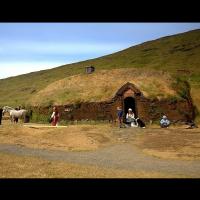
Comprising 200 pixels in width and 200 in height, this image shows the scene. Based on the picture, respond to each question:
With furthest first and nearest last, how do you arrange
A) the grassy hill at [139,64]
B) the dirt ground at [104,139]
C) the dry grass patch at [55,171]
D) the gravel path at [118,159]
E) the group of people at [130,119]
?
the grassy hill at [139,64] < the group of people at [130,119] < the dirt ground at [104,139] < the gravel path at [118,159] < the dry grass patch at [55,171]

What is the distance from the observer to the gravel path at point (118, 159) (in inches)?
581

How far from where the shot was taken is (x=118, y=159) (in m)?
16.8

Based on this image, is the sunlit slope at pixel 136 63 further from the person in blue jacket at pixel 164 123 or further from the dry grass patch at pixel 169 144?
the dry grass patch at pixel 169 144

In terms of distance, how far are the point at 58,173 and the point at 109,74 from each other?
25.8m

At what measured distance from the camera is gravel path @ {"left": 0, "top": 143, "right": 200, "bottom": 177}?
48.4 feet

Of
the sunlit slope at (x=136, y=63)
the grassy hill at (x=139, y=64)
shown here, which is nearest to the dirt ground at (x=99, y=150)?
the grassy hill at (x=139, y=64)

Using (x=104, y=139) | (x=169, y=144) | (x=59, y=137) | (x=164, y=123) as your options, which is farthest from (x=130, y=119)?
(x=169, y=144)

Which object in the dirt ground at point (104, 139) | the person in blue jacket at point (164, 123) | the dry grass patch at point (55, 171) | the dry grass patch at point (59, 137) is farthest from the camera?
the person in blue jacket at point (164, 123)

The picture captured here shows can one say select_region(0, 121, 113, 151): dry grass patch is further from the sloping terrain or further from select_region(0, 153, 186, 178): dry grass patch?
the sloping terrain

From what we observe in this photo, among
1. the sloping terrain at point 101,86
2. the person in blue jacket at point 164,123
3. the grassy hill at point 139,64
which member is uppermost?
the grassy hill at point 139,64

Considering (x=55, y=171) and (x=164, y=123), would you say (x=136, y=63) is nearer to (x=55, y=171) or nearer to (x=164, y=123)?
(x=164, y=123)

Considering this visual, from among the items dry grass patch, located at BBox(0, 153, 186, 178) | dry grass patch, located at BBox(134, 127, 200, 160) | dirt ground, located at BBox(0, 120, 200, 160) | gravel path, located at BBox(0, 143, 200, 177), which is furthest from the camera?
dirt ground, located at BBox(0, 120, 200, 160)

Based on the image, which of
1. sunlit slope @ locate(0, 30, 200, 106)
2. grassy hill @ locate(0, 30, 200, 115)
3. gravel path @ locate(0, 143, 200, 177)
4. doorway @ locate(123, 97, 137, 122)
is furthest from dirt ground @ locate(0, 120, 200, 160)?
sunlit slope @ locate(0, 30, 200, 106)
